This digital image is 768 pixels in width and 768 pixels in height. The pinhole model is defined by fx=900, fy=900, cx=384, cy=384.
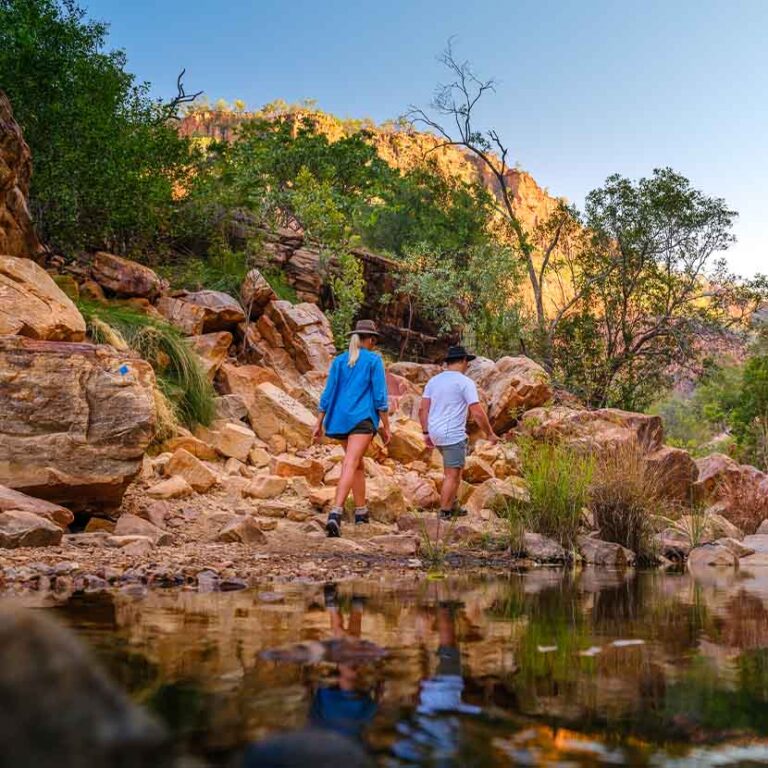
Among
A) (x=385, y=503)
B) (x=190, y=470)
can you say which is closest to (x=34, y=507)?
(x=190, y=470)

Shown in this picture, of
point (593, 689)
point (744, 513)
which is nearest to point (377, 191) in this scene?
point (744, 513)

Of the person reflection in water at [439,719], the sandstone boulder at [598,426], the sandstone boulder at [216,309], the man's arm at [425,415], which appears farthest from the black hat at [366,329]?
the sandstone boulder at [216,309]

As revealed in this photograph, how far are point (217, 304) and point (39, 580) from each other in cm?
1019

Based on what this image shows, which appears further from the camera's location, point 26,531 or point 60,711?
point 26,531

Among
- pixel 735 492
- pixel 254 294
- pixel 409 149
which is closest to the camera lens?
pixel 735 492

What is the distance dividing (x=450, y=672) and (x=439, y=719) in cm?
71

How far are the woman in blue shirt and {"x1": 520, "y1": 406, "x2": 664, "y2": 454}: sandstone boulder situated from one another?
4.82 meters

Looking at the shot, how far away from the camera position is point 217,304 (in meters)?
15.0

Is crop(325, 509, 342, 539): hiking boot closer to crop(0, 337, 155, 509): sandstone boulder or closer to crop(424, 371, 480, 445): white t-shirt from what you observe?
crop(0, 337, 155, 509): sandstone boulder

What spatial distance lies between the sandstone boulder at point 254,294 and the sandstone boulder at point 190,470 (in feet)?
21.8

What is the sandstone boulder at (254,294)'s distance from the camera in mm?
16188

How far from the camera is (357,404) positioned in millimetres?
8836

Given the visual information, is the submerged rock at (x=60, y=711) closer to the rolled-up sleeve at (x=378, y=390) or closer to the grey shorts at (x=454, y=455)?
the rolled-up sleeve at (x=378, y=390)

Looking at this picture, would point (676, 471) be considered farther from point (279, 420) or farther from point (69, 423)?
point (69, 423)
